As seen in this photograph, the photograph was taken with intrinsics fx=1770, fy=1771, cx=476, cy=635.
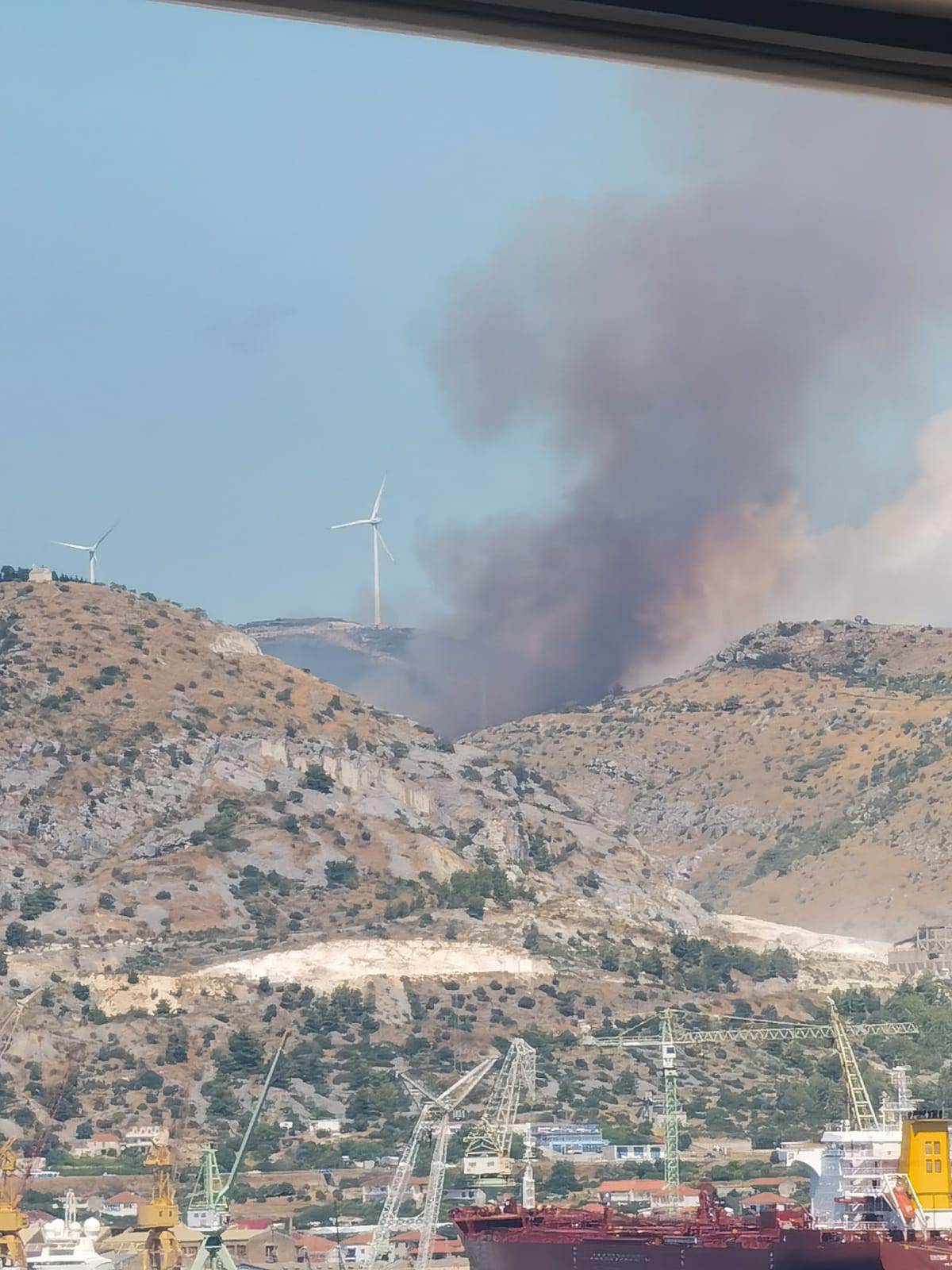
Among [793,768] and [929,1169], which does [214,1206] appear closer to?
[929,1169]

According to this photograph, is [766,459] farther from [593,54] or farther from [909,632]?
[593,54]

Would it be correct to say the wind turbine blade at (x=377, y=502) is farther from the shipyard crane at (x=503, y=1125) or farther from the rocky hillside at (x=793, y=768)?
the shipyard crane at (x=503, y=1125)

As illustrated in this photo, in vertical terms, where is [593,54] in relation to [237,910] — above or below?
below

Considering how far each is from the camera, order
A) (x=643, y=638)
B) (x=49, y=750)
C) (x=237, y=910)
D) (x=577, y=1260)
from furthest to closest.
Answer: (x=643, y=638)
(x=49, y=750)
(x=237, y=910)
(x=577, y=1260)

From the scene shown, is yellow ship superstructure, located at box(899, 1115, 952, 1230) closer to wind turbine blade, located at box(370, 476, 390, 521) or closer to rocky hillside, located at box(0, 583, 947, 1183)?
rocky hillside, located at box(0, 583, 947, 1183)

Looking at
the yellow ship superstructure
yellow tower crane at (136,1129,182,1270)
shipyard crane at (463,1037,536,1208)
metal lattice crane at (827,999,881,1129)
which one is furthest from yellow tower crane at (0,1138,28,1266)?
metal lattice crane at (827,999,881,1129)

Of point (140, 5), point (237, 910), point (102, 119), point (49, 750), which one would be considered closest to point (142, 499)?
point (49, 750)

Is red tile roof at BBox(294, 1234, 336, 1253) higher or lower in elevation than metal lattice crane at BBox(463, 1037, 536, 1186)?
lower

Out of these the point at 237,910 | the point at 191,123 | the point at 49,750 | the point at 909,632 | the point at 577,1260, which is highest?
the point at 191,123
